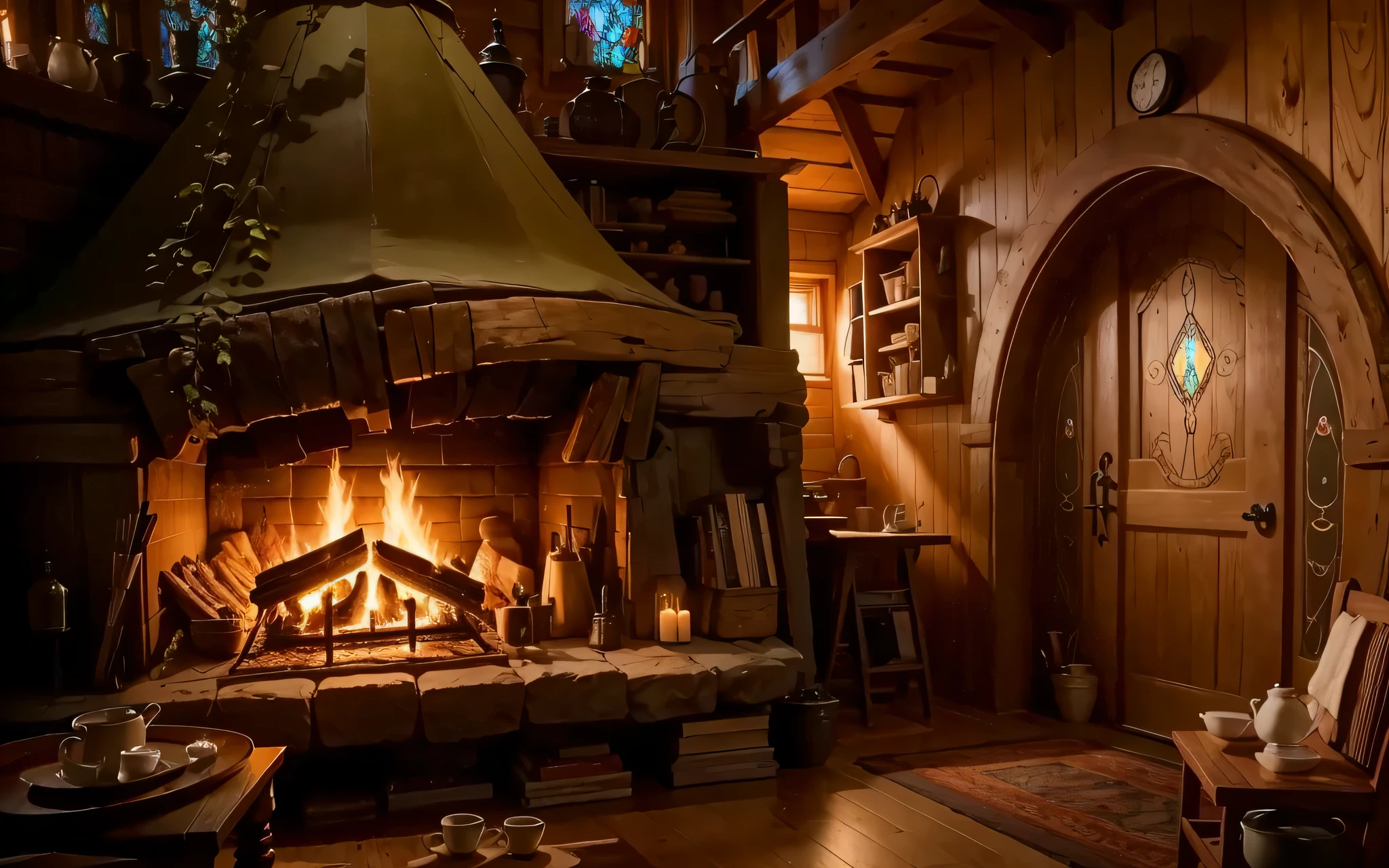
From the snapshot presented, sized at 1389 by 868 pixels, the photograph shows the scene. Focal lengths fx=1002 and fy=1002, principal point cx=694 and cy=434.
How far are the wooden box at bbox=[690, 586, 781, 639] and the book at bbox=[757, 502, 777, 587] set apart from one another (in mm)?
43

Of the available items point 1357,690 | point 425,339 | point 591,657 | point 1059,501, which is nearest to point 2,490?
point 425,339

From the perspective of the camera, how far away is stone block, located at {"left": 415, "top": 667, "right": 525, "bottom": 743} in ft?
9.84

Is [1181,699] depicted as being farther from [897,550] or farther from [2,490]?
[2,490]

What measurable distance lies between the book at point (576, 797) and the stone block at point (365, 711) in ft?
1.44

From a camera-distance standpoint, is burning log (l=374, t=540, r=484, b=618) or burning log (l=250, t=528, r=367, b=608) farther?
burning log (l=374, t=540, r=484, b=618)

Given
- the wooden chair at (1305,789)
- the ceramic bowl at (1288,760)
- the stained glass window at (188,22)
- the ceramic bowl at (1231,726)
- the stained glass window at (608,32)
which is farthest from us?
the stained glass window at (608,32)

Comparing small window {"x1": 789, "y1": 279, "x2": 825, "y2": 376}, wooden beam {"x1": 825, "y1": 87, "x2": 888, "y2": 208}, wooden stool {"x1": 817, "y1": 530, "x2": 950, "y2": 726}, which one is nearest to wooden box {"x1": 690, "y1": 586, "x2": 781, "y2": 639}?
wooden stool {"x1": 817, "y1": 530, "x2": 950, "y2": 726}

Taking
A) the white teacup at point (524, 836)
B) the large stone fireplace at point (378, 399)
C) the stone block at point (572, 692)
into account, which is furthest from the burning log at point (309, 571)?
the white teacup at point (524, 836)

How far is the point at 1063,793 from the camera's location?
10.6 feet

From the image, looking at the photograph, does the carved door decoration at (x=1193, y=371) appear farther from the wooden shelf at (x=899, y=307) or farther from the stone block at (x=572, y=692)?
the stone block at (x=572, y=692)

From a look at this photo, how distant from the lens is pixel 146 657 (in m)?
3.06

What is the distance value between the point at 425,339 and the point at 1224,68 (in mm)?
2681

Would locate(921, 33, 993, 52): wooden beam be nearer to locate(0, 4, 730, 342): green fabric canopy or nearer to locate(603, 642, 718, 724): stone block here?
locate(0, 4, 730, 342): green fabric canopy

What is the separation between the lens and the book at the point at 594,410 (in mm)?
3430
